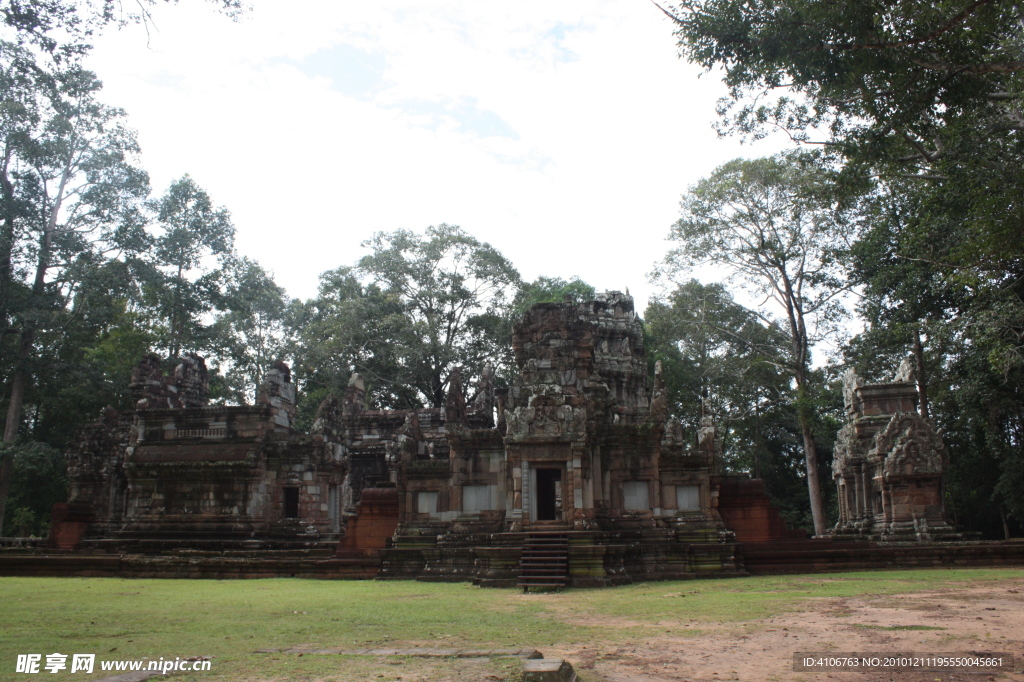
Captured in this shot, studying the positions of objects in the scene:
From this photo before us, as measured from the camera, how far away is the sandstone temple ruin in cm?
1593

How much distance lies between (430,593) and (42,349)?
27.9 meters

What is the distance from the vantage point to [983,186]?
11.5 meters

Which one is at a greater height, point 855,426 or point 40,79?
point 40,79

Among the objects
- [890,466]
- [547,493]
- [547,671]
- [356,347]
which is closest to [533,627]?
[547,671]

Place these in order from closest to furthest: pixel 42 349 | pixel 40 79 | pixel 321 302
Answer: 1. pixel 40 79
2. pixel 42 349
3. pixel 321 302

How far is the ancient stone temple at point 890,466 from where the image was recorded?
19.7 meters

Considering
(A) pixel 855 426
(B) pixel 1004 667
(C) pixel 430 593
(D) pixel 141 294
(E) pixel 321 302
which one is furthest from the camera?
(E) pixel 321 302

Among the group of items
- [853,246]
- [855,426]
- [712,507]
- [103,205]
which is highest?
[103,205]

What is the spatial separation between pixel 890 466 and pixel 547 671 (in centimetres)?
1802

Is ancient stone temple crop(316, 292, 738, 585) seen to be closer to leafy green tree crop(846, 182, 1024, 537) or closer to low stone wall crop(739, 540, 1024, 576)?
low stone wall crop(739, 540, 1024, 576)

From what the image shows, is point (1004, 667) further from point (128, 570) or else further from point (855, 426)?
point (855, 426)

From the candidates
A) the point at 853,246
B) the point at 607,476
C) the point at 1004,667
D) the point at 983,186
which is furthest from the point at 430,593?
the point at 853,246

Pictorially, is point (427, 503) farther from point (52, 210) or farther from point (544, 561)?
point (52, 210)

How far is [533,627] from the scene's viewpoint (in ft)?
27.3
